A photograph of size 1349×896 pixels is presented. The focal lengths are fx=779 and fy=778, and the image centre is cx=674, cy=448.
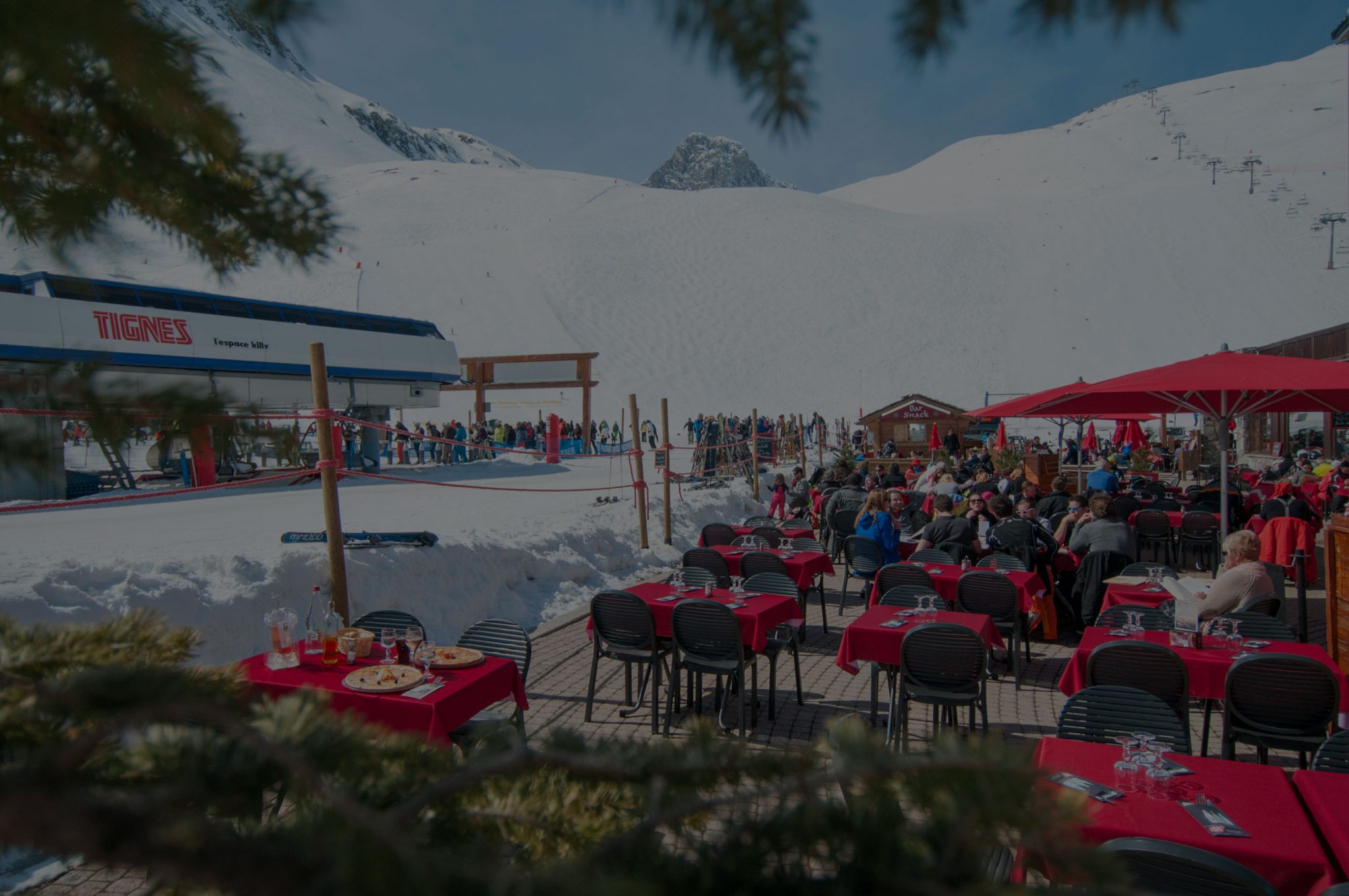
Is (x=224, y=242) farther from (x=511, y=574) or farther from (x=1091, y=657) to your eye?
(x=511, y=574)

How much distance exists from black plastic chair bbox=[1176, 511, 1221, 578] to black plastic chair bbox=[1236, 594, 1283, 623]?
4556 mm

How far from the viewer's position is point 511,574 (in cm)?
845

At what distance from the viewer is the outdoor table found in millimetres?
5535

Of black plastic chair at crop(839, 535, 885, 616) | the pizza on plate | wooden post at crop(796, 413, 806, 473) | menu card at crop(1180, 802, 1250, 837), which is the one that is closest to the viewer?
menu card at crop(1180, 802, 1250, 837)

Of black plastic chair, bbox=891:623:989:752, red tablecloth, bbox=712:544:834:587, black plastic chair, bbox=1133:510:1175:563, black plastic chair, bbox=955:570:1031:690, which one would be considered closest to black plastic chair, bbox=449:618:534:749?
black plastic chair, bbox=891:623:989:752

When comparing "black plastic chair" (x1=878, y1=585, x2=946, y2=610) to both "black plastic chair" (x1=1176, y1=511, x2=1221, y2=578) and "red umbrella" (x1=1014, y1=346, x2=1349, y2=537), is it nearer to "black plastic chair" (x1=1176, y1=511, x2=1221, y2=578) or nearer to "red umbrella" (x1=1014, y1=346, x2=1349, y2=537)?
"red umbrella" (x1=1014, y1=346, x2=1349, y2=537)

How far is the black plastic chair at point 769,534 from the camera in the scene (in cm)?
902

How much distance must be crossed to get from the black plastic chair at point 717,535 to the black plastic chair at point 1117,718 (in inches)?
227

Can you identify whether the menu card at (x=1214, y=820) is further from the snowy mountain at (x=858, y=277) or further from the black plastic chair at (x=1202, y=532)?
the snowy mountain at (x=858, y=277)

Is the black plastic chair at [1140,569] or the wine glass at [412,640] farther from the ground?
the wine glass at [412,640]

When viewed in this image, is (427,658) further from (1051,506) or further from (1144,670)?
(1051,506)

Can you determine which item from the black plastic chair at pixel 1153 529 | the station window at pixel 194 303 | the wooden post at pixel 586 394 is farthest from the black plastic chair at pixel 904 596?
the wooden post at pixel 586 394

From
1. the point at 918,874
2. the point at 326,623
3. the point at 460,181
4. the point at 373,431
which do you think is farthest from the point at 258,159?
the point at 460,181

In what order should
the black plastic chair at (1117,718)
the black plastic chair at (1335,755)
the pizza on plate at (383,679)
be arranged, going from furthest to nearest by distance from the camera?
the pizza on plate at (383,679) → the black plastic chair at (1117,718) → the black plastic chair at (1335,755)
